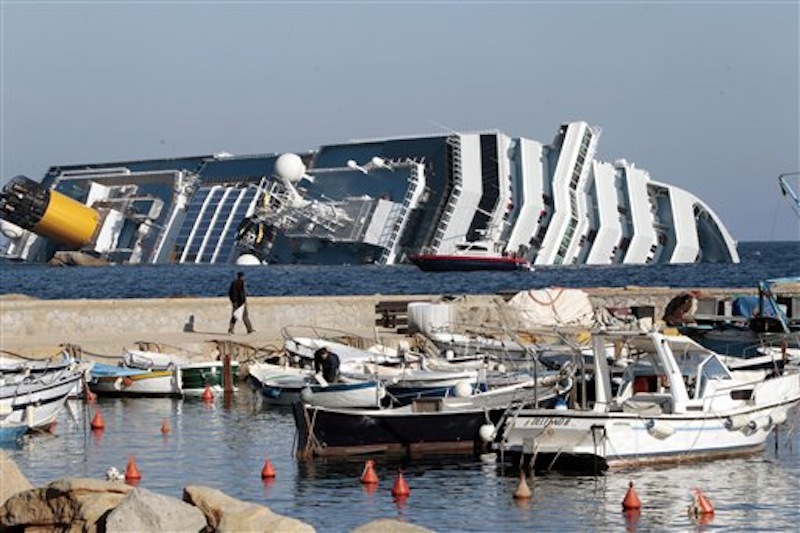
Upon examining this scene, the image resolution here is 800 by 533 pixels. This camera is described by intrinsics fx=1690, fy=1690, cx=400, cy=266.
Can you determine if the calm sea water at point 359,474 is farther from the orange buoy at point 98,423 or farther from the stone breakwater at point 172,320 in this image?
the stone breakwater at point 172,320

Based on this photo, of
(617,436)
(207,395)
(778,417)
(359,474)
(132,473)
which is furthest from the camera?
(207,395)

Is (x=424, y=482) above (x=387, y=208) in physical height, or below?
below

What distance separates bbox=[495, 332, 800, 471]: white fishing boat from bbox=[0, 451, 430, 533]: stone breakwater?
26.3 ft

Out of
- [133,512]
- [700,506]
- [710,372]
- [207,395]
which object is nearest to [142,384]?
[207,395]

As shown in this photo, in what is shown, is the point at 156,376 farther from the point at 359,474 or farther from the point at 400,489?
the point at 400,489

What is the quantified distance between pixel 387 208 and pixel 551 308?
6332 cm

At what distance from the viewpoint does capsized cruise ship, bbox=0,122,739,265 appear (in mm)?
100062

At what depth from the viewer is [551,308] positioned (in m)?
40.9

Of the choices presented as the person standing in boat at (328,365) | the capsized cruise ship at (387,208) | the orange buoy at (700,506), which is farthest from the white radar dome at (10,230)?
the orange buoy at (700,506)

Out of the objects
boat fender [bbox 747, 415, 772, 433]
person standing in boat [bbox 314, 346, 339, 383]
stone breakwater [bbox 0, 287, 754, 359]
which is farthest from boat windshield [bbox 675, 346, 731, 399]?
stone breakwater [bbox 0, 287, 754, 359]

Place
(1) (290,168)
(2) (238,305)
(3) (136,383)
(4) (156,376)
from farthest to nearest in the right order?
(1) (290,168)
(2) (238,305)
(4) (156,376)
(3) (136,383)

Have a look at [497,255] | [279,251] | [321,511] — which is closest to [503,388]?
[321,511]

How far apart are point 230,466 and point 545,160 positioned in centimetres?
7989

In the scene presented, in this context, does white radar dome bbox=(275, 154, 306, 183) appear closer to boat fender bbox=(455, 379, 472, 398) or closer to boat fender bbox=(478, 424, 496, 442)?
boat fender bbox=(455, 379, 472, 398)
